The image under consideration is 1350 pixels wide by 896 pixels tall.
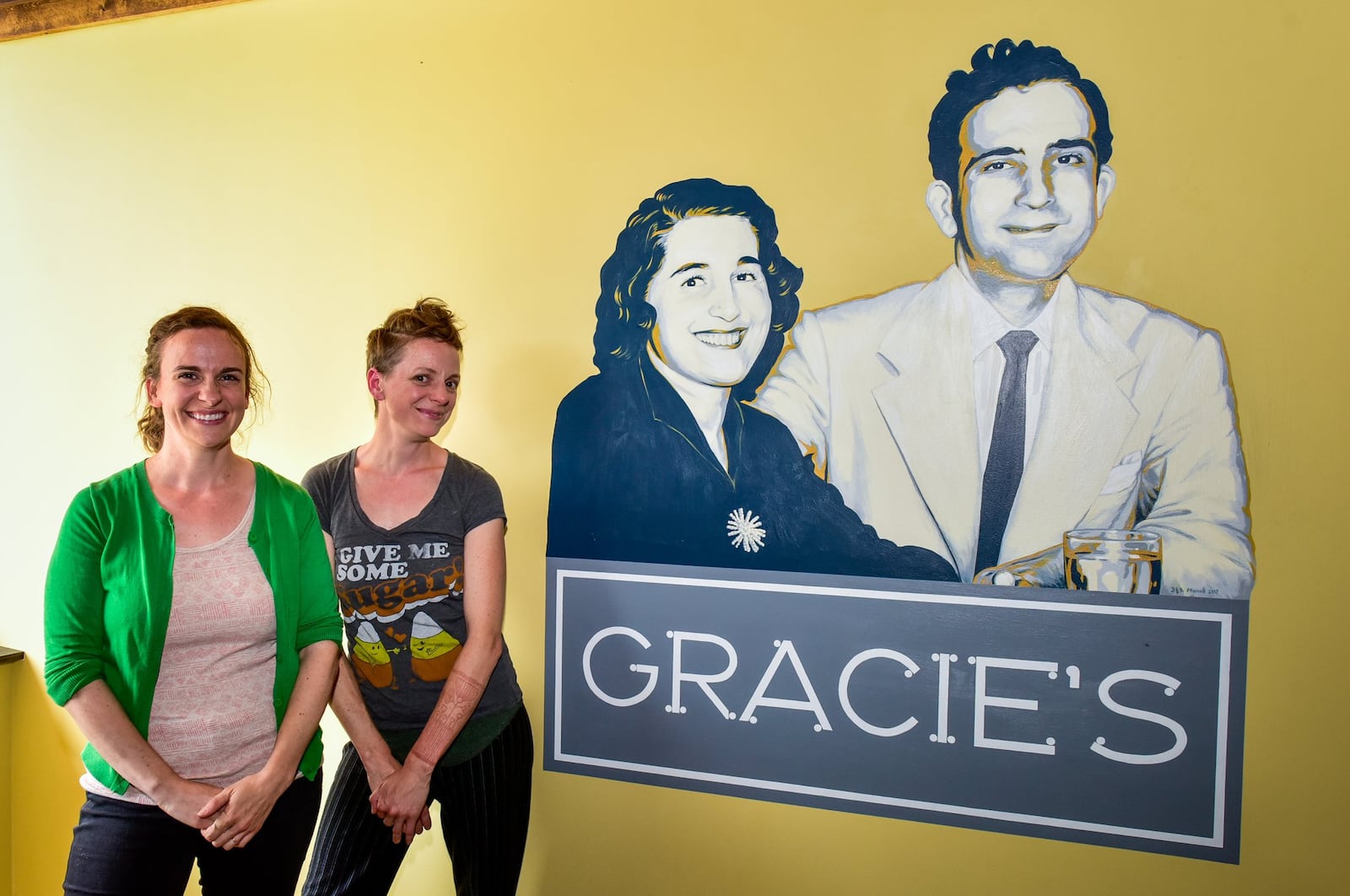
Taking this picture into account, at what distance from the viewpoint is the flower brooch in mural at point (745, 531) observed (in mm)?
2188

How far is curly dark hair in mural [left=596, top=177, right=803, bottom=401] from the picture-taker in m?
2.20

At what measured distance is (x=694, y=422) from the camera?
2256mm

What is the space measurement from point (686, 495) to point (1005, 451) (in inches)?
29.2

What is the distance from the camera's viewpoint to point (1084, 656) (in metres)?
1.98

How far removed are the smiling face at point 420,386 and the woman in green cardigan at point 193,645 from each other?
0.31 m

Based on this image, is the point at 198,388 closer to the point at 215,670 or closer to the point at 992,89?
the point at 215,670

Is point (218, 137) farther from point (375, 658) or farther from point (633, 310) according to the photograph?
point (375, 658)

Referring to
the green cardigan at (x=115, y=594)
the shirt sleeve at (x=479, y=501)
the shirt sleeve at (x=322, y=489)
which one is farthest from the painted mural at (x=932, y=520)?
the green cardigan at (x=115, y=594)

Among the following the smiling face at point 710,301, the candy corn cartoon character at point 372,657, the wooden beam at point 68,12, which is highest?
the wooden beam at point 68,12

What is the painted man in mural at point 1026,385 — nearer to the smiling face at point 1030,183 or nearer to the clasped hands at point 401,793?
the smiling face at point 1030,183

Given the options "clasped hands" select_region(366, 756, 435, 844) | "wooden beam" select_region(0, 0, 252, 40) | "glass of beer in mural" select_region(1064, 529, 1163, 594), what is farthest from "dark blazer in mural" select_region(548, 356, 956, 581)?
"wooden beam" select_region(0, 0, 252, 40)

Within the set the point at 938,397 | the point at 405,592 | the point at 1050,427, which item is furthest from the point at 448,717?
the point at 1050,427

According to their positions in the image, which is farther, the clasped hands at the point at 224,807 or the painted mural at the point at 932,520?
the painted mural at the point at 932,520

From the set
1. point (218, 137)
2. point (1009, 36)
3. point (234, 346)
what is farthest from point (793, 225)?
point (218, 137)
